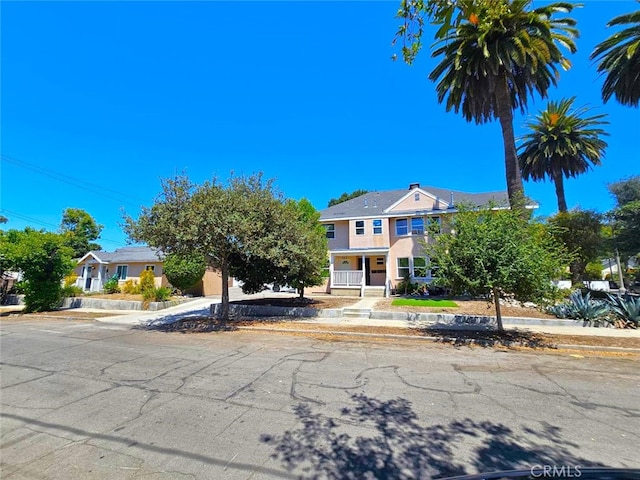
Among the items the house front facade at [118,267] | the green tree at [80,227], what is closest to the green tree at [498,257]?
the house front facade at [118,267]

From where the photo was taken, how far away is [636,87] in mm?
17062

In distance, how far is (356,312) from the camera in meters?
14.0

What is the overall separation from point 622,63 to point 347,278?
2028 cm

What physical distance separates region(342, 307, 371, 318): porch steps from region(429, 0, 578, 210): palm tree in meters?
8.81

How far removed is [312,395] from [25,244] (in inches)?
796

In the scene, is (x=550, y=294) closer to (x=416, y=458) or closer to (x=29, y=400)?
(x=416, y=458)

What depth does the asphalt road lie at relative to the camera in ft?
10.7

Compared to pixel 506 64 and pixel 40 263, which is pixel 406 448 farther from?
pixel 40 263

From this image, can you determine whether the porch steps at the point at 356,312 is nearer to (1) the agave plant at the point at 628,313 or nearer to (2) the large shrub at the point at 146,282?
(1) the agave plant at the point at 628,313

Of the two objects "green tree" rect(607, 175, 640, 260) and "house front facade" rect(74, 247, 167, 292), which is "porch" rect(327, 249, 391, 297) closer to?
"green tree" rect(607, 175, 640, 260)

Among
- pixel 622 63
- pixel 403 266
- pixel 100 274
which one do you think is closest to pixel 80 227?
pixel 100 274

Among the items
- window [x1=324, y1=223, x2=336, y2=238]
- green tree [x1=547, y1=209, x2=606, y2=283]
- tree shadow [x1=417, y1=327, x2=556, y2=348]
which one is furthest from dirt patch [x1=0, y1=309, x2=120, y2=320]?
green tree [x1=547, y1=209, x2=606, y2=283]

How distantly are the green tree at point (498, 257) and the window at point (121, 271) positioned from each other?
98.7 feet

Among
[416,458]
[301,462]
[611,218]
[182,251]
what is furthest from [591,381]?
[611,218]
